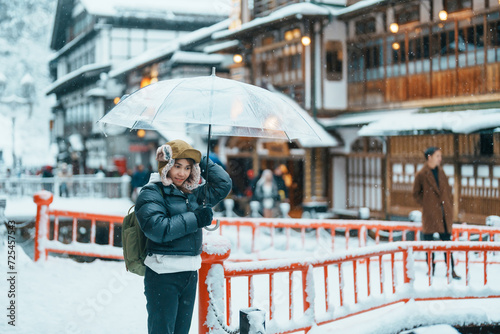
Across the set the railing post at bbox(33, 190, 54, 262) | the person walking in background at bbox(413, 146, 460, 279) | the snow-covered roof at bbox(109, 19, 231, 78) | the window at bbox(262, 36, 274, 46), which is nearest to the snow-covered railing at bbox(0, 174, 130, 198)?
the snow-covered roof at bbox(109, 19, 231, 78)

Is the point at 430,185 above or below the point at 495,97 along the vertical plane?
below

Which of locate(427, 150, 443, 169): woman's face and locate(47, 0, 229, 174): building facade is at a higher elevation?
locate(47, 0, 229, 174): building facade

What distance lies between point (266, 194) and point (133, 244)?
11452mm

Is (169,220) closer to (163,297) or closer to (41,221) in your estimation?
(163,297)

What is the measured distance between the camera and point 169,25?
3159cm

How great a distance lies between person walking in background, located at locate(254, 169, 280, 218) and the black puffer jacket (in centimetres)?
1114

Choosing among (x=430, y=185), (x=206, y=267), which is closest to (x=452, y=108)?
(x=430, y=185)

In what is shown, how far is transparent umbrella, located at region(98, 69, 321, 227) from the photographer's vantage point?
425 centimetres

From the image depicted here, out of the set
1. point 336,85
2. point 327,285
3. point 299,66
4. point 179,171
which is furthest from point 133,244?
point 299,66

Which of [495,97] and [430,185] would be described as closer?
[430,185]

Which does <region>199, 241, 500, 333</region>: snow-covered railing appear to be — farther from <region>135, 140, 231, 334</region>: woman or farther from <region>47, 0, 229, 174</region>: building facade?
<region>47, 0, 229, 174</region>: building facade

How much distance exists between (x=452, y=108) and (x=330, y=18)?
17.3 feet

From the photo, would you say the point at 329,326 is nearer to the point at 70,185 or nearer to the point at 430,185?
the point at 430,185

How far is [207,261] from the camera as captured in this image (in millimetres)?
4441
